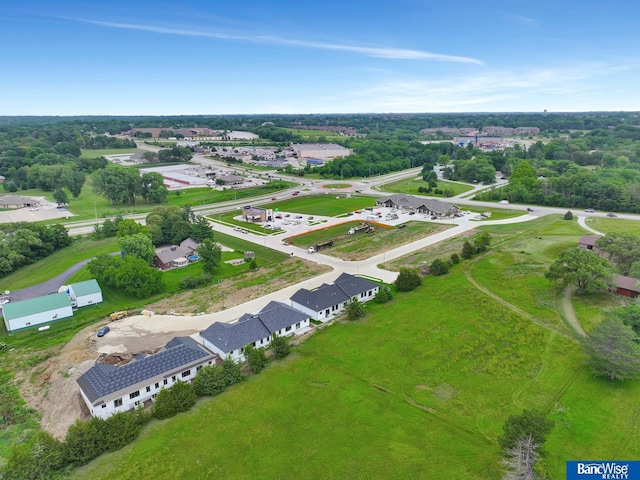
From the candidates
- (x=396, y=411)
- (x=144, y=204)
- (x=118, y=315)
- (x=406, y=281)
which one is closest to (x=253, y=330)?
(x=396, y=411)

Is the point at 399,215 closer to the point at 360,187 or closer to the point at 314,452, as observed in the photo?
the point at 360,187

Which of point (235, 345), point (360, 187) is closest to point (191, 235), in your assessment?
point (235, 345)

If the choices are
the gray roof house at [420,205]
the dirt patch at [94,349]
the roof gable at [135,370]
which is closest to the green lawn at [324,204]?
the gray roof house at [420,205]

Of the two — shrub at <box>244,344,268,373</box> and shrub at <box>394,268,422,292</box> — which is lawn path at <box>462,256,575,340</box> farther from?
shrub at <box>244,344,268,373</box>

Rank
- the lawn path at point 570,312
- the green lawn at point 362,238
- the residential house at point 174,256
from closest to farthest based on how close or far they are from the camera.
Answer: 1. the lawn path at point 570,312
2. the residential house at point 174,256
3. the green lawn at point 362,238

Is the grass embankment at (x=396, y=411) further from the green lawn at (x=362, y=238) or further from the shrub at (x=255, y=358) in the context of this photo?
the green lawn at (x=362, y=238)

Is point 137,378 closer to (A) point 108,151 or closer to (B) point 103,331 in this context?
(B) point 103,331

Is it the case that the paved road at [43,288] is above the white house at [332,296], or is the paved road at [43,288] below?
below
